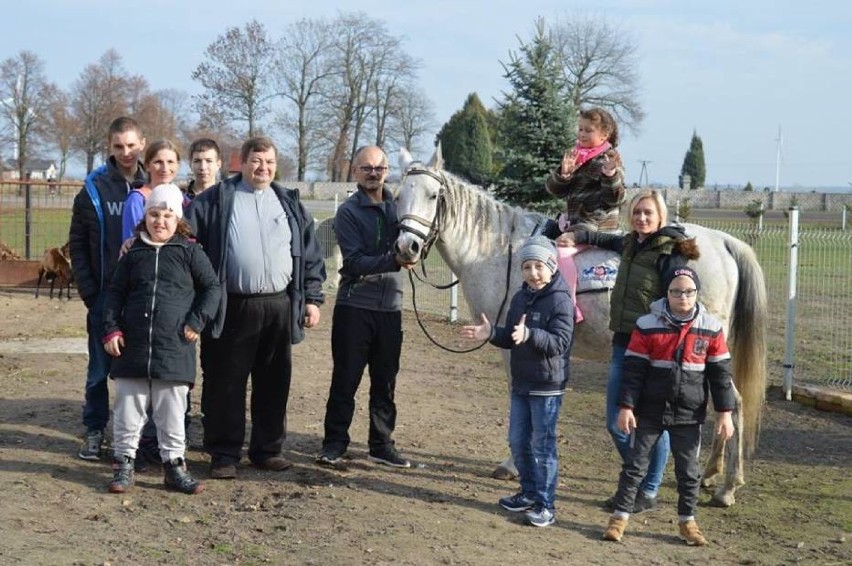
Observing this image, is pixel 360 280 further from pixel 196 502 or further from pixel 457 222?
pixel 196 502

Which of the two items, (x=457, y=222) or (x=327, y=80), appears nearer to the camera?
(x=457, y=222)

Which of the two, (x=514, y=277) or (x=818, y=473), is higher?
(x=514, y=277)

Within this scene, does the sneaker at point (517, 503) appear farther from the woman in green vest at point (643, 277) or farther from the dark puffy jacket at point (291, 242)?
the dark puffy jacket at point (291, 242)

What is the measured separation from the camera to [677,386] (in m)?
4.91

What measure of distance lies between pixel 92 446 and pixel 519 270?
310cm

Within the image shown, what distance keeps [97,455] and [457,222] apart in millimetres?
2880

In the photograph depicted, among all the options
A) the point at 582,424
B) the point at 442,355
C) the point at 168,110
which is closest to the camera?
the point at 582,424

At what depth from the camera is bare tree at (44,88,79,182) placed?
167 feet

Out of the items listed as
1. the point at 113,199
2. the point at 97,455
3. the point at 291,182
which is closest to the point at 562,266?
the point at 113,199

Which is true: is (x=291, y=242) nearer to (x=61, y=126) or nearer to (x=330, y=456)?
(x=330, y=456)

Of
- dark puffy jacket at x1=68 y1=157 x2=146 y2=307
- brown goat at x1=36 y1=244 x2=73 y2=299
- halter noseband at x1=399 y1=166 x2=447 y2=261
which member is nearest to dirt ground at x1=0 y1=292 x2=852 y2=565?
dark puffy jacket at x1=68 y1=157 x2=146 y2=307

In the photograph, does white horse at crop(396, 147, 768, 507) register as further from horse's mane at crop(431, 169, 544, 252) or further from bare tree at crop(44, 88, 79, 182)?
bare tree at crop(44, 88, 79, 182)

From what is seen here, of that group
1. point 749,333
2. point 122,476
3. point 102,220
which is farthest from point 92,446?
point 749,333

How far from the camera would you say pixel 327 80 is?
50781 mm
